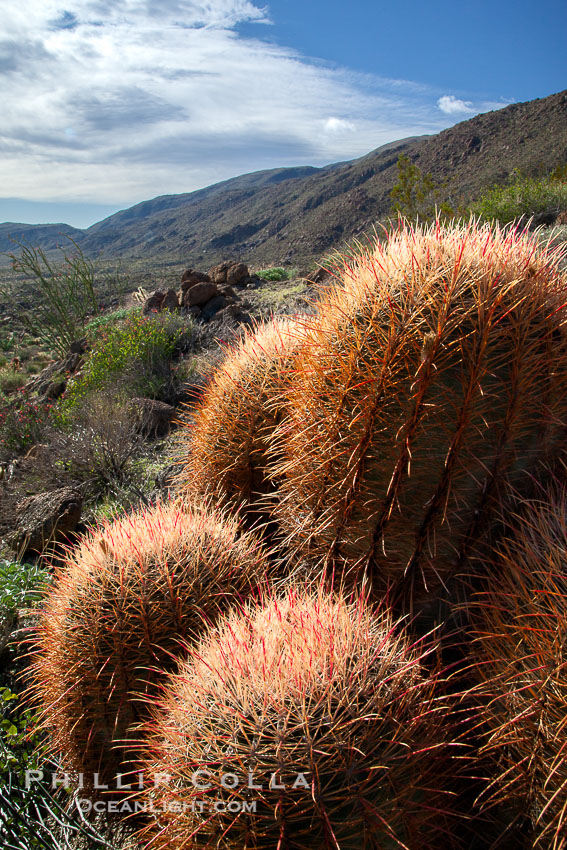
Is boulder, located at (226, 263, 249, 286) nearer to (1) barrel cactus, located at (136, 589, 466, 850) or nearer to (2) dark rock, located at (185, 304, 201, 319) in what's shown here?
(2) dark rock, located at (185, 304, 201, 319)

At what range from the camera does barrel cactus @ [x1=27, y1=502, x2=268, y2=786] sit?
2.27m

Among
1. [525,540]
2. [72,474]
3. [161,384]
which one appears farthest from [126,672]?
[161,384]

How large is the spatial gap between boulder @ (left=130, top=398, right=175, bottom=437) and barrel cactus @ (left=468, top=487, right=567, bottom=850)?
5.94 m

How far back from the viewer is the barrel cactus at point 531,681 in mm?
1556

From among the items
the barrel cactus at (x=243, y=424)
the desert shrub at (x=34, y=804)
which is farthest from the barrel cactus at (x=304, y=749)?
the barrel cactus at (x=243, y=424)

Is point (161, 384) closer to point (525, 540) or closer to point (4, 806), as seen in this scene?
point (4, 806)

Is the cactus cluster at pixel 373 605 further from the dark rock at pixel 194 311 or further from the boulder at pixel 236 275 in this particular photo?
the boulder at pixel 236 275

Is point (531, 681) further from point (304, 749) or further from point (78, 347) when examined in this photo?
point (78, 347)

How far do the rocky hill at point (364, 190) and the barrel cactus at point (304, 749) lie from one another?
1192cm

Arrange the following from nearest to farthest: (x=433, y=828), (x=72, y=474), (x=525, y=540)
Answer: (x=433, y=828), (x=525, y=540), (x=72, y=474)

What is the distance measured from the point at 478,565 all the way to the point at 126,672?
1.60 metres

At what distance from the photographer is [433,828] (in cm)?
168

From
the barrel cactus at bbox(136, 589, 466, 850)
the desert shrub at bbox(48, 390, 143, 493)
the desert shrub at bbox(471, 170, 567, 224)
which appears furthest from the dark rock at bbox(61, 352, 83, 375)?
the desert shrub at bbox(471, 170, 567, 224)

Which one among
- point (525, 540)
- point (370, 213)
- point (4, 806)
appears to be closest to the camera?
point (525, 540)
